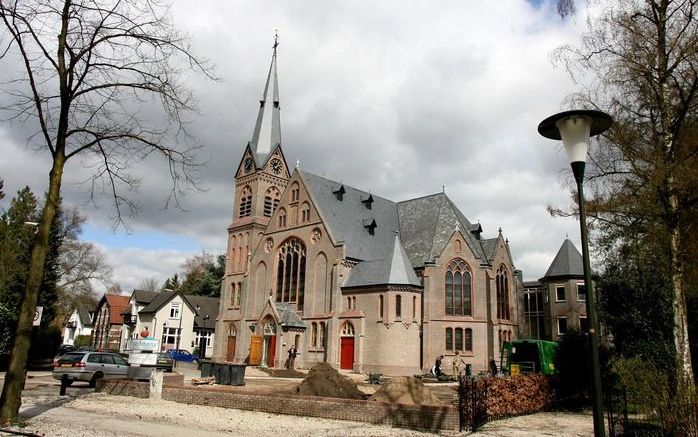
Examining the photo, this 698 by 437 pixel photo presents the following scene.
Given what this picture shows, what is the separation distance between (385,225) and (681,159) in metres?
36.4

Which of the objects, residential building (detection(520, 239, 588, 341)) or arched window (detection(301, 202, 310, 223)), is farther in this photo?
residential building (detection(520, 239, 588, 341))

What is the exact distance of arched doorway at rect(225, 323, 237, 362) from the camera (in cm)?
5004

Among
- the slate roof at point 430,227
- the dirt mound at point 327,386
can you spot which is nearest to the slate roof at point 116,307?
the slate roof at point 430,227

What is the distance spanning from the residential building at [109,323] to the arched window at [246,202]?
29.1 metres

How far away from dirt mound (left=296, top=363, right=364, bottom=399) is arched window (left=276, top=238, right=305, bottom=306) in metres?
26.5

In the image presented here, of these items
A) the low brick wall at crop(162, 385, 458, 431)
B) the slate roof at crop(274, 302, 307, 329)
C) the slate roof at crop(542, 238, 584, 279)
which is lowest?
the low brick wall at crop(162, 385, 458, 431)

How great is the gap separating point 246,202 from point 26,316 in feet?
142

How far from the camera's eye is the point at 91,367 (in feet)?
81.5

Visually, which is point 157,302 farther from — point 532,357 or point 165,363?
point 532,357

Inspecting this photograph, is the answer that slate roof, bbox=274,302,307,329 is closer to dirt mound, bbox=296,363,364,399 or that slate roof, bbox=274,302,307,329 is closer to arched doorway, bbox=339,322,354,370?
arched doorway, bbox=339,322,354,370

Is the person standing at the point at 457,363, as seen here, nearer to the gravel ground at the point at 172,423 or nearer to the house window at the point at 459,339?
the house window at the point at 459,339

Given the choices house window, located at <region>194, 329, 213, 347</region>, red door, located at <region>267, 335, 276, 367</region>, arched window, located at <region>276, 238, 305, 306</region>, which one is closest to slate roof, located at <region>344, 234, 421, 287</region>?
arched window, located at <region>276, 238, 305, 306</region>

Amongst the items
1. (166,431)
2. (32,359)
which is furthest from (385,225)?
(166,431)

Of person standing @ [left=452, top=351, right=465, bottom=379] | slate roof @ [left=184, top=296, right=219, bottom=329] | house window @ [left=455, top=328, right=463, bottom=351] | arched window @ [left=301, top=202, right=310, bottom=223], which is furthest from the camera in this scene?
slate roof @ [left=184, top=296, right=219, bottom=329]
